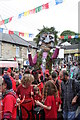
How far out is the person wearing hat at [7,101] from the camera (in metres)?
2.93

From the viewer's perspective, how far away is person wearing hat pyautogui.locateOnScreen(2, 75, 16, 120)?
9.60 ft

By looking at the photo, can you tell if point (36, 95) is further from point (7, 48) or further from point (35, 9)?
point (7, 48)

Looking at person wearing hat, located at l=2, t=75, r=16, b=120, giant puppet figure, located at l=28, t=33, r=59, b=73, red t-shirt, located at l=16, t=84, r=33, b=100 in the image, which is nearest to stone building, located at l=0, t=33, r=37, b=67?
giant puppet figure, located at l=28, t=33, r=59, b=73

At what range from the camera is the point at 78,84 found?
413 cm

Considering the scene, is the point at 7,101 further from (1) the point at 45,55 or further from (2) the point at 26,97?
(1) the point at 45,55

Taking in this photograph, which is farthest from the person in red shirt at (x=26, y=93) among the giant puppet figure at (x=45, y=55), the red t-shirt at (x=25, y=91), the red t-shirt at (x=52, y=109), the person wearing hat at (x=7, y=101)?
the giant puppet figure at (x=45, y=55)

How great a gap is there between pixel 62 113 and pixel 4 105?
2250mm

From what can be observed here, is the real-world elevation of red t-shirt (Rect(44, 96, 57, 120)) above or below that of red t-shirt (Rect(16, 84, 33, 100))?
below

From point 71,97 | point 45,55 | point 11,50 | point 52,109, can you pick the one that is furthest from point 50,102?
point 11,50

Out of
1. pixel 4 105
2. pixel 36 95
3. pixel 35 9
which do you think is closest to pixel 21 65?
pixel 35 9

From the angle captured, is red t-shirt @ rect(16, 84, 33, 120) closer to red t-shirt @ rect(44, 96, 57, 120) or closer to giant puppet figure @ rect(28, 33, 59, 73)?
red t-shirt @ rect(44, 96, 57, 120)

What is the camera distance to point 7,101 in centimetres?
297

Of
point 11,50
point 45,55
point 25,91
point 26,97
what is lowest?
point 26,97

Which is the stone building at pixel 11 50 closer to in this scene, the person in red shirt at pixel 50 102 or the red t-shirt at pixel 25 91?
the red t-shirt at pixel 25 91
